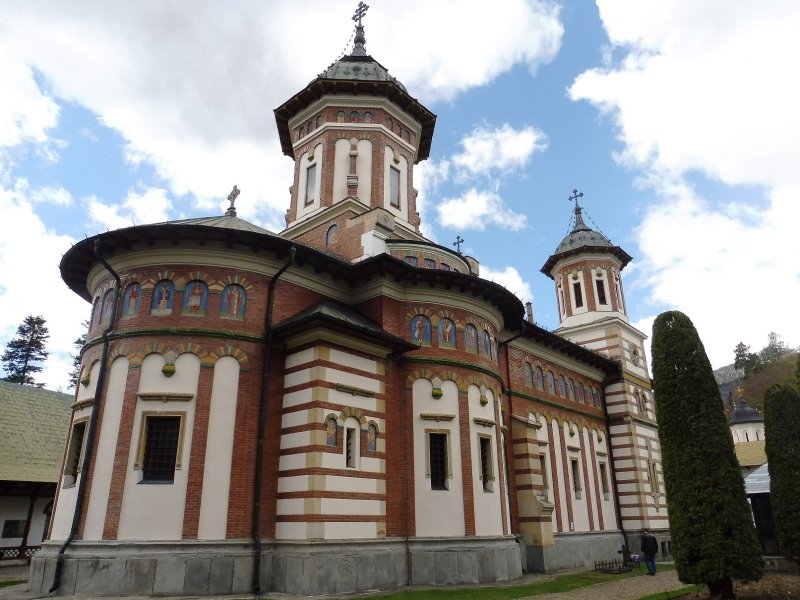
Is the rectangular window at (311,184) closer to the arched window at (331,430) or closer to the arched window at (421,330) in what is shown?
the arched window at (421,330)

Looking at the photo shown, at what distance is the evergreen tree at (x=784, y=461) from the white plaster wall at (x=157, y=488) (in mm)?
15975

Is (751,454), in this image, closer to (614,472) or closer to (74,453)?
(614,472)

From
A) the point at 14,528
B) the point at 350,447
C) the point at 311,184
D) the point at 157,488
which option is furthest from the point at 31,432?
the point at 350,447

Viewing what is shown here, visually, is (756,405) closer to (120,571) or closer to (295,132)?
(295,132)

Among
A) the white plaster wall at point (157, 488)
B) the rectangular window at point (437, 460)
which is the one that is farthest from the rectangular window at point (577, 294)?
the white plaster wall at point (157, 488)

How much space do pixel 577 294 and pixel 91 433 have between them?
27.2 m

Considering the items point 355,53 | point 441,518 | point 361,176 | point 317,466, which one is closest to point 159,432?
point 317,466

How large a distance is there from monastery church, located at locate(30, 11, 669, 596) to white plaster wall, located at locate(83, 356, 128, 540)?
1.6 inches

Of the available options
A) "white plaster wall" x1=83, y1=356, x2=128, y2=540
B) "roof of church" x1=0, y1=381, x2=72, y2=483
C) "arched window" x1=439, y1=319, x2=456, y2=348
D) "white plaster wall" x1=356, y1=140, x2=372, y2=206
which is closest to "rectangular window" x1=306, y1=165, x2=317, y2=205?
"white plaster wall" x1=356, y1=140, x2=372, y2=206

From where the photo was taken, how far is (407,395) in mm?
17812

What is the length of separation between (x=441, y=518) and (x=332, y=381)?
17.1 ft

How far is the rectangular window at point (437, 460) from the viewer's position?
56.8 ft

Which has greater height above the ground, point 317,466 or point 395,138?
point 395,138

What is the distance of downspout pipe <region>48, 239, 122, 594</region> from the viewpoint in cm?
1373
